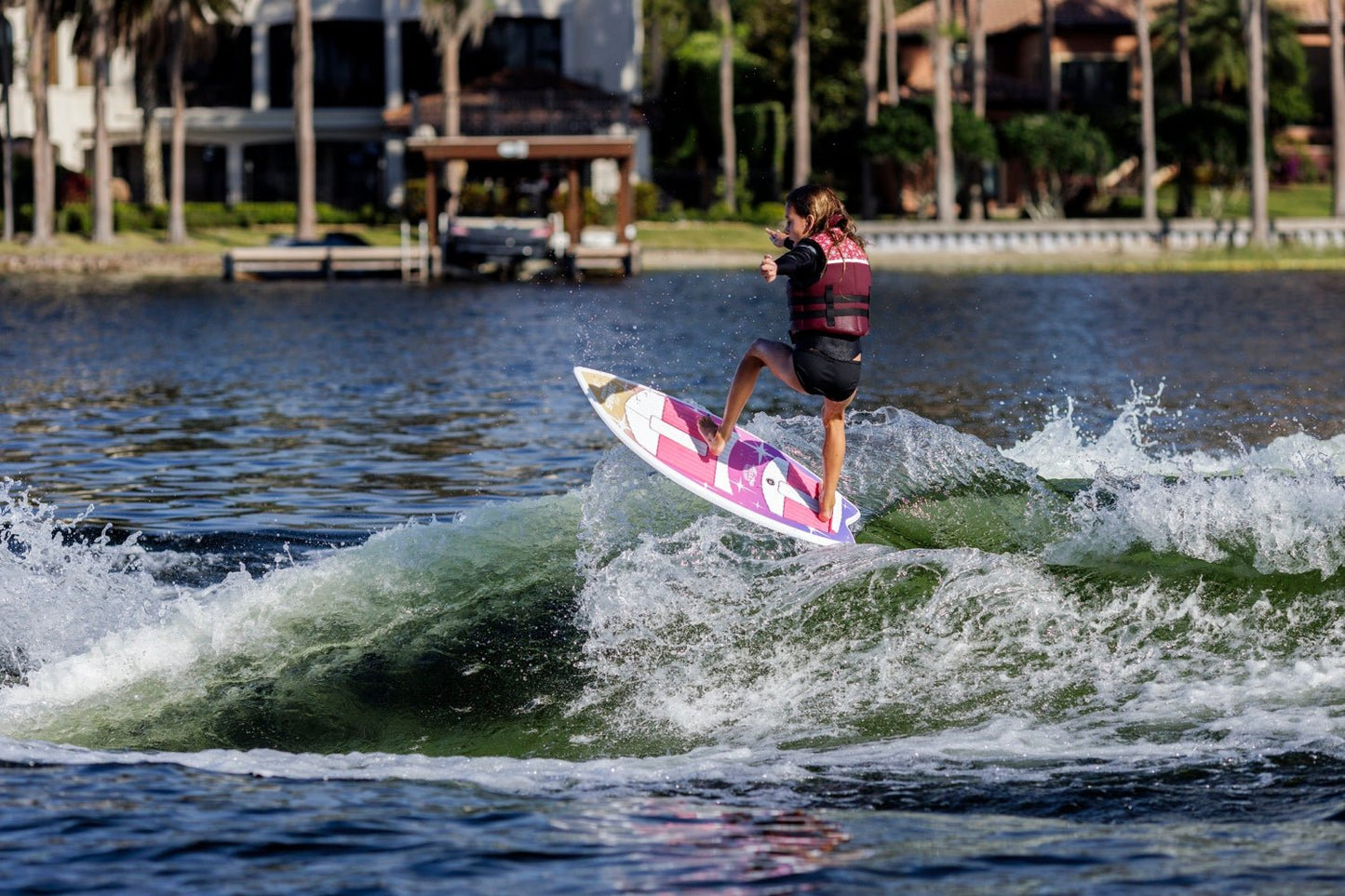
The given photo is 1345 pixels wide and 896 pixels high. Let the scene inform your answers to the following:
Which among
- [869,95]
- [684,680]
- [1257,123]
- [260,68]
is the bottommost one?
[684,680]

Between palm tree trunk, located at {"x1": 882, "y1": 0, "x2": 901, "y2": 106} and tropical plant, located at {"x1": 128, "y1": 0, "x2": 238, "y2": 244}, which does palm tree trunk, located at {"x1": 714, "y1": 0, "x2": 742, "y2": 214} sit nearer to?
palm tree trunk, located at {"x1": 882, "y1": 0, "x2": 901, "y2": 106}

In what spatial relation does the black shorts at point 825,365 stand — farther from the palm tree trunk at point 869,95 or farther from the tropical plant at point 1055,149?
the tropical plant at point 1055,149

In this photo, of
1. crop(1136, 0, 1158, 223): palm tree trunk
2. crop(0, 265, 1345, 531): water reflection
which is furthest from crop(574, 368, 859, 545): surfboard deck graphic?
crop(1136, 0, 1158, 223): palm tree trunk

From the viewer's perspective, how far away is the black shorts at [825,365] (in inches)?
414

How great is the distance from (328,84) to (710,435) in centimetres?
→ 6733

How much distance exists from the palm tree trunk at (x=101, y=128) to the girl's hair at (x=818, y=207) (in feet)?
177

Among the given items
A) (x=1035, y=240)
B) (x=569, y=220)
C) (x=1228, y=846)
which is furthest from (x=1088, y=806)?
(x=1035, y=240)

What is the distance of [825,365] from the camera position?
10508 mm

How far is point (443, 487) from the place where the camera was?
16609 mm

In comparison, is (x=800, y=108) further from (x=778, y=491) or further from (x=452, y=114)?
(x=778, y=491)

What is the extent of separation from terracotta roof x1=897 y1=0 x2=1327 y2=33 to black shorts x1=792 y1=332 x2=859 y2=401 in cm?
6979

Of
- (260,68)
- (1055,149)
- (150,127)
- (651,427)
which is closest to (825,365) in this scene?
(651,427)

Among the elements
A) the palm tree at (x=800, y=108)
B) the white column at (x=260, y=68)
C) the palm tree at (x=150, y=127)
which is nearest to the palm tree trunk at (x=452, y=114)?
the white column at (x=260, y=68)

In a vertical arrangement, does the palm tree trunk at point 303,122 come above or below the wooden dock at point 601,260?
above
